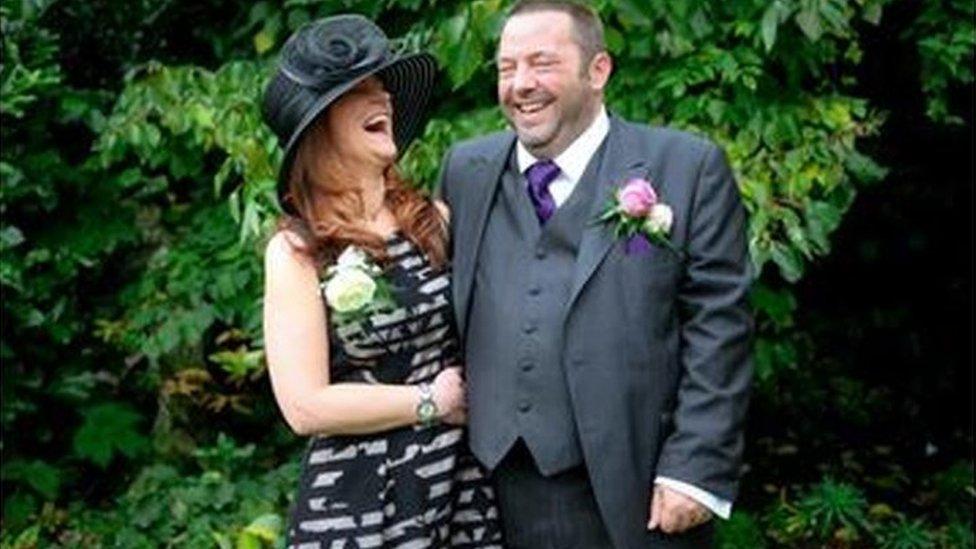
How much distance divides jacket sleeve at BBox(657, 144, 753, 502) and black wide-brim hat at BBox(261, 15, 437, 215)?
1.88ft

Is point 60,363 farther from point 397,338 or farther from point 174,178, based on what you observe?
point 397,338

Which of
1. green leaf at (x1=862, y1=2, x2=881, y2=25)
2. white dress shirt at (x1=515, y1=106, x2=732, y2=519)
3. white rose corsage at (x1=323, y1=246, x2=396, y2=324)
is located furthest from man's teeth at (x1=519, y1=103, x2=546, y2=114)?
green leaf at (x1=862, y1=2, x2=881, y2=25)

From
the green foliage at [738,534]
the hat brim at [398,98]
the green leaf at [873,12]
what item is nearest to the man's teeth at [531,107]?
the hat brim at [398,98]

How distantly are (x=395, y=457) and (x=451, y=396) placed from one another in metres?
0.15

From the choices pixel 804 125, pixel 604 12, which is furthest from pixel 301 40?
pixel 804 125

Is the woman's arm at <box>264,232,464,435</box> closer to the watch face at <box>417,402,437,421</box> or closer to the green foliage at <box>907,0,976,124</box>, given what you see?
the watch face at <box>417,402,437,421</box>

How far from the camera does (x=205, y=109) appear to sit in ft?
16.5

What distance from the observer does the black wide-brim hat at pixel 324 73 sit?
3201mm

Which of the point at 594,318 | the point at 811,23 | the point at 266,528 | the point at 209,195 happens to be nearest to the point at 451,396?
the point at 594,318

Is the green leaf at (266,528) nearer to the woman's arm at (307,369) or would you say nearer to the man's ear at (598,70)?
the woman's arm at (307,369)

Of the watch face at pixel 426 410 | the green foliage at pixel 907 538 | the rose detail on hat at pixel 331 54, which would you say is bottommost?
the green foliage at pixel 907 538

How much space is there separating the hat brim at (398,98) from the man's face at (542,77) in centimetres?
19

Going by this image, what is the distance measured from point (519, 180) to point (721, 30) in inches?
63.8

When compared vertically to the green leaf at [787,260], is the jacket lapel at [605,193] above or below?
above
